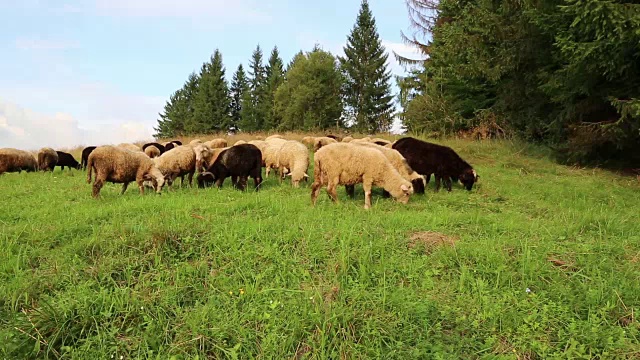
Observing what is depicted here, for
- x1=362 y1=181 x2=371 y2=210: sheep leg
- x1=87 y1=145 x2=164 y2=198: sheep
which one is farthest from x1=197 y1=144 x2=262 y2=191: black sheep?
x1=362 y1=181 x2=371 y2=210: sheep leg

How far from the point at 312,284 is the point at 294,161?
779 centimetres

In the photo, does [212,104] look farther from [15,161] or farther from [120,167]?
[120,167]

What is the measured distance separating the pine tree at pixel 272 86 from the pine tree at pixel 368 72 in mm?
11814

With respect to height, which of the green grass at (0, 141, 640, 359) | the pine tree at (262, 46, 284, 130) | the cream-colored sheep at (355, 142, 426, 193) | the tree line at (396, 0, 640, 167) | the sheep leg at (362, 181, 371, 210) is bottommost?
the green grass at (0, 141, 640, 359)

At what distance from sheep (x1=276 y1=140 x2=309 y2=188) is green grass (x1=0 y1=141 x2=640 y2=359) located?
12.7 ft

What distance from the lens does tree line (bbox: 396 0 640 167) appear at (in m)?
10.7

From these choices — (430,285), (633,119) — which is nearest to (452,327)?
(430,285)

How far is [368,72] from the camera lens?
4722 cm

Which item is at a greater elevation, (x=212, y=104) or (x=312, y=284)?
(x=212, y=104)

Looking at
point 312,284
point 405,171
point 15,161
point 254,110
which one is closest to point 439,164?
point 405,171

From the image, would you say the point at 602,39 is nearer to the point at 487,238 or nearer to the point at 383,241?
the point at 487,238

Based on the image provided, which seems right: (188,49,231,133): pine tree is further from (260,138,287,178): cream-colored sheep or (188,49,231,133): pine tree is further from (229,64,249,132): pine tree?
(260,138,287,178): cream-colored sheep

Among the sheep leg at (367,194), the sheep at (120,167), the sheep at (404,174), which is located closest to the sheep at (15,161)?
the sheep at (120,167)

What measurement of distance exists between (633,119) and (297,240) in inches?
466
